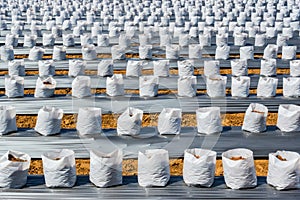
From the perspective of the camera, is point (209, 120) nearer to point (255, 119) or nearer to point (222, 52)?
point (255, 119)

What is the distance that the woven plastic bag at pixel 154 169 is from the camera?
16.1ft

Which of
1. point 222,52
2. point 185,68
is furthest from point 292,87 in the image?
point 222,52

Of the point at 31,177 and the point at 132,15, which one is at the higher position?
the point at 132,15

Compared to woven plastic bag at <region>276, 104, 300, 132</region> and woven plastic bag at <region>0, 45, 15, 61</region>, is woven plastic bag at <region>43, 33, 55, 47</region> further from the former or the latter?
woven plastic bag at <region>276, 104, 300, 132</region>

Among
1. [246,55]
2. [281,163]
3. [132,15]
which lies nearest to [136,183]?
[281,163]

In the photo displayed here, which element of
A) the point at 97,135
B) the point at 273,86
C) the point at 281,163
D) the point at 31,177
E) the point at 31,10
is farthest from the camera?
the point at 31,10

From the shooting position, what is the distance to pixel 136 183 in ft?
16.6

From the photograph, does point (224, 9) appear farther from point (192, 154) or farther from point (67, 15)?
point (192, 154)

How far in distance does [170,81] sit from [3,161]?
386 cm

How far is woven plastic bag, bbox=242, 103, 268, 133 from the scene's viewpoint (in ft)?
20.2

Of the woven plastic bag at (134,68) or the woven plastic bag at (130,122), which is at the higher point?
the woven plastic bag at (134,68)

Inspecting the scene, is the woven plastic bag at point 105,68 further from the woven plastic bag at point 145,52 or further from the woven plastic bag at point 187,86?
the woven plastic bag at point 187,86

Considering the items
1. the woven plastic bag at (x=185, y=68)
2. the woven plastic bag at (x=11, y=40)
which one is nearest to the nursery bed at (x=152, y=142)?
the woven plastic bag at (x=185, y=68)

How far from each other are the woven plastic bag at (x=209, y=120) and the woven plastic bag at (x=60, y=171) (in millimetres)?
1915
